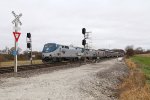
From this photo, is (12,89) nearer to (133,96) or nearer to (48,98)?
(48,98)

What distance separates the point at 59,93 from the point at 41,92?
2.32ft

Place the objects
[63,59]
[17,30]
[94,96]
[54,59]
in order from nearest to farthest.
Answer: [94,96], [17,30], [54,59], [63,59]

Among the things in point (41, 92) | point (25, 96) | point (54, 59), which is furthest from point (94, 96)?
point (54, 59)

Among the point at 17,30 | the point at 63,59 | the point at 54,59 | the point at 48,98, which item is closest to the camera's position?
the point at 48,98

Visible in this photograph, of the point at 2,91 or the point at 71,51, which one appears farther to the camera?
the point at 71,51

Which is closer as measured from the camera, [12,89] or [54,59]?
[12,89]

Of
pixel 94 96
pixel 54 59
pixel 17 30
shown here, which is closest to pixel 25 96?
pixel 94 96

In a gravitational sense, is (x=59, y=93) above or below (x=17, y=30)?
below

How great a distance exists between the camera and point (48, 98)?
40.0 feet

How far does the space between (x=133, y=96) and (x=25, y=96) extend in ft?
14.9

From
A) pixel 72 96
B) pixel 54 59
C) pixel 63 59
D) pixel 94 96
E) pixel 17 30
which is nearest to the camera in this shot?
pixel 72 96

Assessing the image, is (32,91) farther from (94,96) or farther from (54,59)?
(54,59)

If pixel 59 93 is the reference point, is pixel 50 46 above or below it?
above

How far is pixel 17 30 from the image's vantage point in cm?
2364
